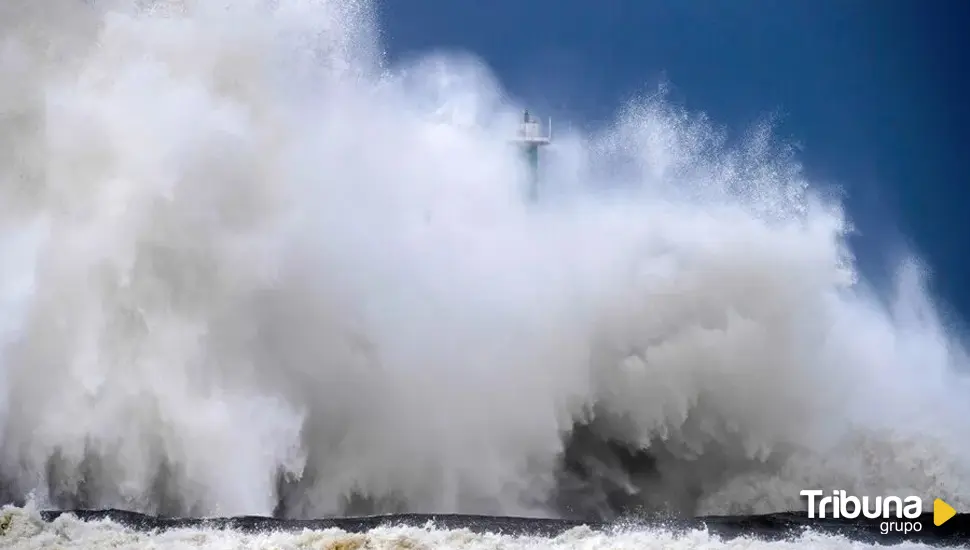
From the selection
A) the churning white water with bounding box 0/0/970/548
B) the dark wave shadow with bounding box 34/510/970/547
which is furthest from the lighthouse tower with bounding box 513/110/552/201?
the dark wave shadow with bounding box 34/510/970/547

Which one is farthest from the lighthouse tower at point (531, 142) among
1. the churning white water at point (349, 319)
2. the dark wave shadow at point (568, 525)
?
the dark wave shadow at point (568, 525)

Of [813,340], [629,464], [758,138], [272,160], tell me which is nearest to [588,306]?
[629,464]

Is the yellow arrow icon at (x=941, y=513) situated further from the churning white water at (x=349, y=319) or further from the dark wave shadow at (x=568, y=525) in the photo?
the churning white water at (x=349, y=319)

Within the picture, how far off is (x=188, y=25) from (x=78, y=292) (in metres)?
3.15

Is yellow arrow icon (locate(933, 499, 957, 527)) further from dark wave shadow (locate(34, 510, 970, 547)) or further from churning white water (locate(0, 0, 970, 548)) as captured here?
churning white water (locate(0, 0, 970, 548))

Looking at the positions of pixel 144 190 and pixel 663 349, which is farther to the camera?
pixel 663 349

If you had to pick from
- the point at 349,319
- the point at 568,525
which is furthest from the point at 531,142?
the point at 568,525

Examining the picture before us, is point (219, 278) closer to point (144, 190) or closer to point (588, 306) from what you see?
point (144, 190)

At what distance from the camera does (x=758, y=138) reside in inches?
628

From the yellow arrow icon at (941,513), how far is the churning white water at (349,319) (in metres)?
0.88

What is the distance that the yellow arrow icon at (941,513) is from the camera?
6656mm

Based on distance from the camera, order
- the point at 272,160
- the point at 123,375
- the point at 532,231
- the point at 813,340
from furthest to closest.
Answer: the point at 532,231
the point at 813,340
the point at 272,160
the point at 123,375

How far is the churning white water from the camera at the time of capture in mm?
7883

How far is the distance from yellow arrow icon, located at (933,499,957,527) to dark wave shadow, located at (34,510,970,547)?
56mm
